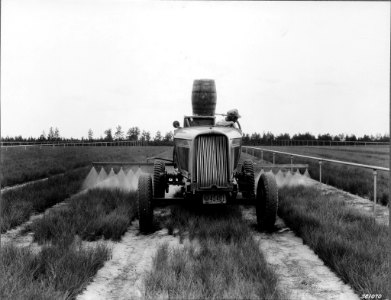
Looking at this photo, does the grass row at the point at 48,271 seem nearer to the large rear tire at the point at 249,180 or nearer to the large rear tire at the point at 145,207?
the large rear tire at the point at 145,207

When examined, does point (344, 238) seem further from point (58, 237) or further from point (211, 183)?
point (58, 237)

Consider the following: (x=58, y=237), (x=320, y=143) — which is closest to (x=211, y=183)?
(x=58, y=237)

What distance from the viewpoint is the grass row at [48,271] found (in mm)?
3160

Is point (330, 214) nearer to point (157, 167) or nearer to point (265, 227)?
point (265, 227)

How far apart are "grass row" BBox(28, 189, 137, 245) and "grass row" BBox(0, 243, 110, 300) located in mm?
577

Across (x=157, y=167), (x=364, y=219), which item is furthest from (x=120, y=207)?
(x=364, y=219)

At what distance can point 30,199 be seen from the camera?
8.02 m

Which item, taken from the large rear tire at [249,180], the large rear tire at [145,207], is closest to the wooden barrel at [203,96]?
the large rear tire at [249,180]

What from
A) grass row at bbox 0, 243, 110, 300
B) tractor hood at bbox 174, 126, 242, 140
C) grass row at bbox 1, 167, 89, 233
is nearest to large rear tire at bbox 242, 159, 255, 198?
tractor hood at bbox 174, 126, 242, 140

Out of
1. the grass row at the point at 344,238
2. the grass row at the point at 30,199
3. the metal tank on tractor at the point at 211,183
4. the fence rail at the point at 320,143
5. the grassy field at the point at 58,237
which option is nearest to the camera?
the grassy field at the point at 58,237

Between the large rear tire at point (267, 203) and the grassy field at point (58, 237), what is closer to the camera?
the grassy field at point (58, 237)

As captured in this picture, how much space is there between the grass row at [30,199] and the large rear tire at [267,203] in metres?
3.96

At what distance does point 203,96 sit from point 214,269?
14135 mm

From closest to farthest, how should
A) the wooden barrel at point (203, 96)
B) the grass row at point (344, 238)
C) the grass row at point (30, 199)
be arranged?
the grass row at point (344, 238) < the grass row at point (30, 199) < the wooden barrel at point (203, 96)
